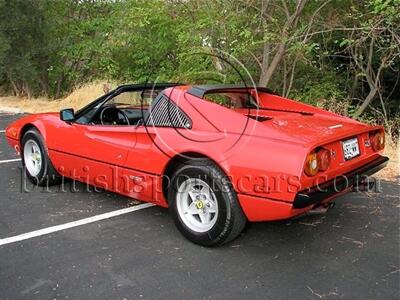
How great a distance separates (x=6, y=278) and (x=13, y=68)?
1303 centimetres

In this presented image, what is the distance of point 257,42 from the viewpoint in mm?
8328

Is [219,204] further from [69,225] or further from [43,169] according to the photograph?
[43,169]

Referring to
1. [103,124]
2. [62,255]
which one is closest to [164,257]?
[62,255]

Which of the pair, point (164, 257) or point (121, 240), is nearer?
point (164, 257)

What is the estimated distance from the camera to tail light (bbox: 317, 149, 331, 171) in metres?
3.36

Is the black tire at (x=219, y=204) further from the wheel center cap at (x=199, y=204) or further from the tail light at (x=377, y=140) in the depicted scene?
the tail light at (x=377, y=140)

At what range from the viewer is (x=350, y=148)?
378 centimetres

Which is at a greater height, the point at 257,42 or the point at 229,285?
the point at 257,42

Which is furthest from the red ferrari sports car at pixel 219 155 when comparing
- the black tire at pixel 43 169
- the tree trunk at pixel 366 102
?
the tree trunk at pixel 366 102

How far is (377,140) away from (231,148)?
160 cm

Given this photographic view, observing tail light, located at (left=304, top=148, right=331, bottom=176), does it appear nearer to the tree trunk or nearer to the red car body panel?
the red car body panel

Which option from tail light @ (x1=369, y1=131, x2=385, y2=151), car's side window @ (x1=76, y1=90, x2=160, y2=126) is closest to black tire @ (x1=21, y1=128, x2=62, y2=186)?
car's side window @ (x1=76, y1=90, x2=160, y2=126)

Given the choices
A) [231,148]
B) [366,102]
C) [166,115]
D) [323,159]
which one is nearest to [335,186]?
[323,159]

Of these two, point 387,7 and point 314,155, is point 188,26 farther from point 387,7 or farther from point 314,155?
point 314,155
